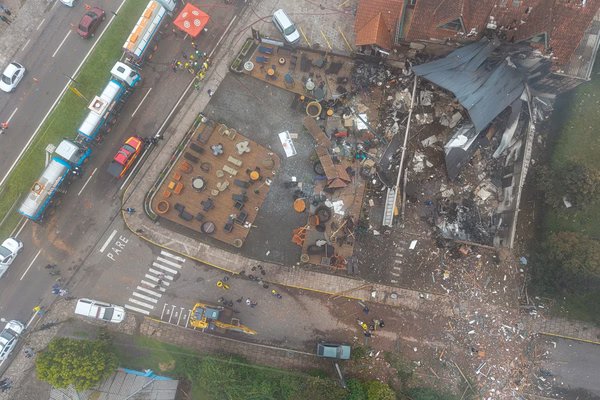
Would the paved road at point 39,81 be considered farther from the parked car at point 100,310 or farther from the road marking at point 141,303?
the road marking at point 141,303

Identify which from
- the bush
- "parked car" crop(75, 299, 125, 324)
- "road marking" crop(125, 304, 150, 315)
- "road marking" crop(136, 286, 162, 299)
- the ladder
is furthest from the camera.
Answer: "road marking" crop(136, 286, 162, 299)

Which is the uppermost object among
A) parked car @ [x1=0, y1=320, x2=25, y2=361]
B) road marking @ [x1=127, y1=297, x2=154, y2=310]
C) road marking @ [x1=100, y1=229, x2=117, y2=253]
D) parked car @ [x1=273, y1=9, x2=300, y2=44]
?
parked car @ [x1=273, y1=9, x2=300, y2=44]

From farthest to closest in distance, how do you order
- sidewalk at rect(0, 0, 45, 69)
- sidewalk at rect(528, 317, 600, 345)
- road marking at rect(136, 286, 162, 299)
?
1. sidewalk at rect(0, 0, 45, 69)
2. road marking at rect(136, 286, 162, 299)
3. sidewalk at rect(528, 317, 600, 345)

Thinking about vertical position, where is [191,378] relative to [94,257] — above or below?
below

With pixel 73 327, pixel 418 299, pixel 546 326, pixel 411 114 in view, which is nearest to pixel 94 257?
pixel 73 327

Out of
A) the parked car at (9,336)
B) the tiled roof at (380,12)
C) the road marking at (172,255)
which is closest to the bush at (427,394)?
the road marking at (172,255)

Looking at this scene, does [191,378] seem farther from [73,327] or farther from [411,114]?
[411,114]

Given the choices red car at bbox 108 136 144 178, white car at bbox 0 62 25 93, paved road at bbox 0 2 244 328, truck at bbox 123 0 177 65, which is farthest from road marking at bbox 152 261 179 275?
white car at bbox 0 62 25 93

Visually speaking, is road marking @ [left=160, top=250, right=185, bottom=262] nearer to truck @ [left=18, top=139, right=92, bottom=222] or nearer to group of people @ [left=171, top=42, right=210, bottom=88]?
truck @ [left=18, top=139, right=92, bottom=222]
